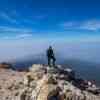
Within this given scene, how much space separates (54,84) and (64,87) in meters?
1.10

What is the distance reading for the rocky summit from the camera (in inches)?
883

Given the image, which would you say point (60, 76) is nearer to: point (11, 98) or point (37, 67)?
point (37, 67)

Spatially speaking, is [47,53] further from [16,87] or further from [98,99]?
[98,99]

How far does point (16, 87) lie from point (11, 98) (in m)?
3.15

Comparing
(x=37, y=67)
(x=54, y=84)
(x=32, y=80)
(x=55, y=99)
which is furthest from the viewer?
(x=37, y=67)

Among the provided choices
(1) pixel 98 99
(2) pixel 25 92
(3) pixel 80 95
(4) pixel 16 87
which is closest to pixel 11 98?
(2) pixel 25 92

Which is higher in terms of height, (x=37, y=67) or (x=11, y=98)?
(x=37, y=67)

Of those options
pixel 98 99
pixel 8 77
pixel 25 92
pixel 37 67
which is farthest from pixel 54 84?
pixel 8 77

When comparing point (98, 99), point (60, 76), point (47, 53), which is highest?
point (47, 53)

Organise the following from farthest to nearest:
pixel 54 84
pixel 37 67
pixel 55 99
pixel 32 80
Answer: pixel 37 67 → pixel 32 80 → pixel 54 84 → pixel 55 99

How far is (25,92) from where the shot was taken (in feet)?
79.3

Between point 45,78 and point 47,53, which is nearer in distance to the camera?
point 45,78

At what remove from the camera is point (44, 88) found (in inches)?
887

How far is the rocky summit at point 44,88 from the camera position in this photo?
73.6 ft
